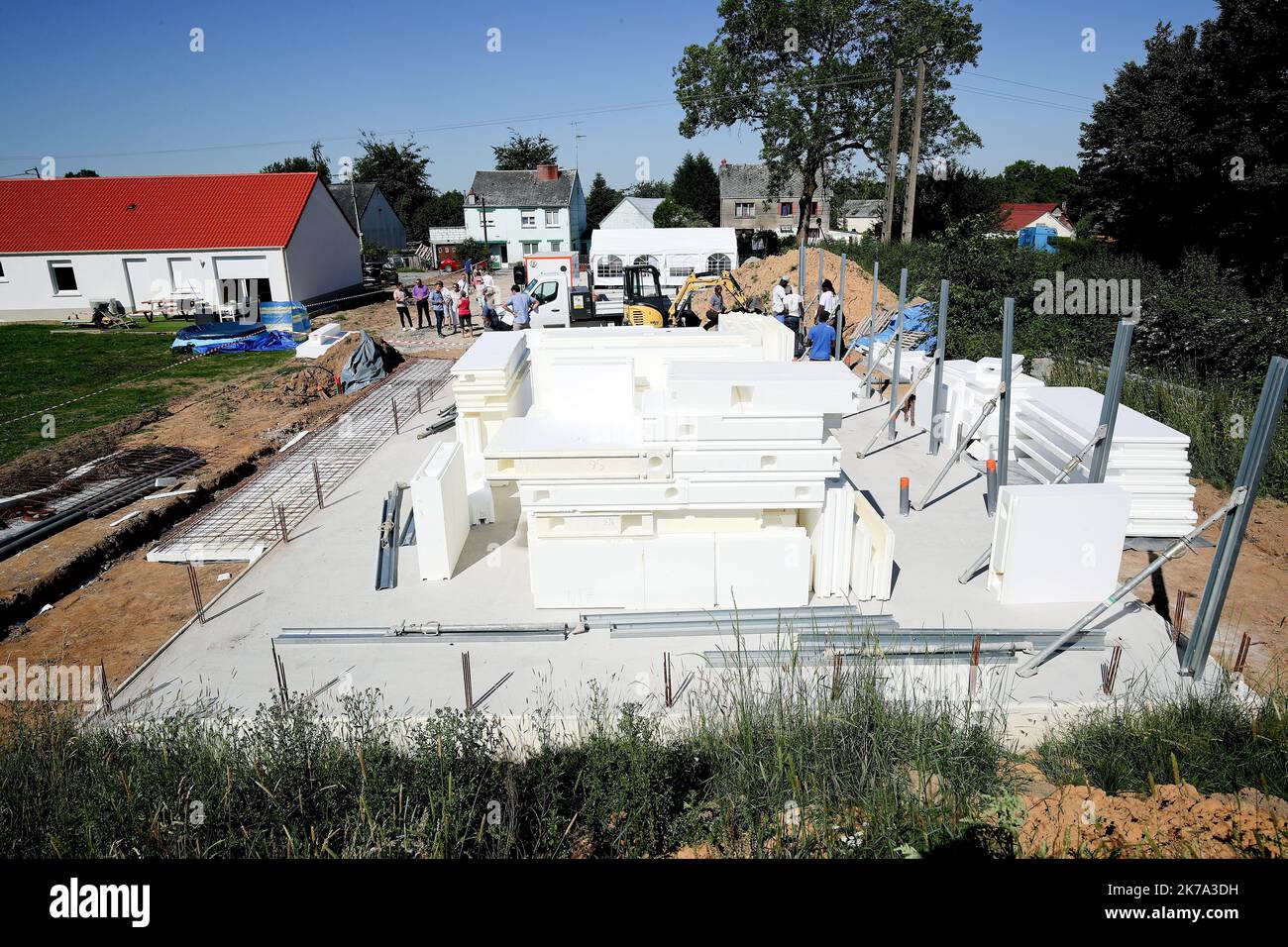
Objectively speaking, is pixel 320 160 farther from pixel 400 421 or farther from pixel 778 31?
pixel 400 421

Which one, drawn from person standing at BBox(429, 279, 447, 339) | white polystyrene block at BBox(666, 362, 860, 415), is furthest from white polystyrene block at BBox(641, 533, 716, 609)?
person standing at BBox(429, 279, 447, 339)

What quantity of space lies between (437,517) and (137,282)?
26.2m

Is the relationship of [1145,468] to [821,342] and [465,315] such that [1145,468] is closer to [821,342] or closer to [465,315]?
[821,342]

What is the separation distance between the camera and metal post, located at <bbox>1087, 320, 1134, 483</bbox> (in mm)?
7273

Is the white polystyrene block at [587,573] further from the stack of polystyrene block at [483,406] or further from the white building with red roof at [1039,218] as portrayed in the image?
the white building with red roof at [1039,218]

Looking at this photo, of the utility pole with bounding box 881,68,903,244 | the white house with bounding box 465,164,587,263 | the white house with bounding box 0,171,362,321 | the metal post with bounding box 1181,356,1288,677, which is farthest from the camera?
the white house with bounding box 465,164,587,263

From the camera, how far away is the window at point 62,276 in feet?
91.0

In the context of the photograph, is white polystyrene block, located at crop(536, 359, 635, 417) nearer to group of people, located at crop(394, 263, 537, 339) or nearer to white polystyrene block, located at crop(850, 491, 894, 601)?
white polystyrene block, located at crop(850, 491, 894, 601)

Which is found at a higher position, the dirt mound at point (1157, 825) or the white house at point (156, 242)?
the white house at point (156, 242)

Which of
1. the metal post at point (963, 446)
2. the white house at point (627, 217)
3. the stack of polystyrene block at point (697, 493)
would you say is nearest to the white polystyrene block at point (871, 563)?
the stack of polystyrene block at point (697, 493)

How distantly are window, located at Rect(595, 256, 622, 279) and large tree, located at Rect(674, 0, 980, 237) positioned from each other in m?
9.51

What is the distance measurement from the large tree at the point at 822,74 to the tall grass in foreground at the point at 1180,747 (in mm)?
31247

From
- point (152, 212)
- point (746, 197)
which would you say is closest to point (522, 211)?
point (746, 197)

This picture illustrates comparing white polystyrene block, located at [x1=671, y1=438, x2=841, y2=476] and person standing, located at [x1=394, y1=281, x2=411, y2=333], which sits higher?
person standing, located at [x1=394, y1=281, x2=411, y2=333]
